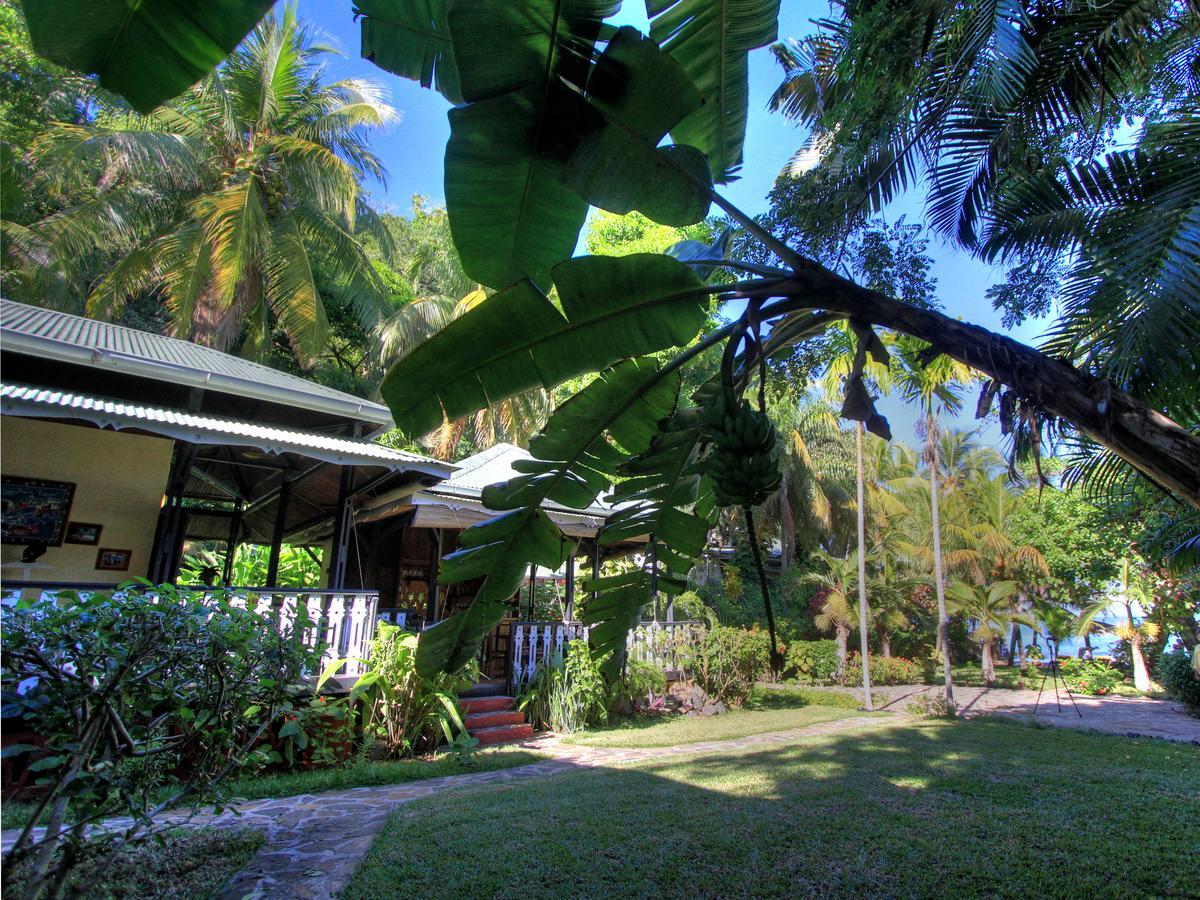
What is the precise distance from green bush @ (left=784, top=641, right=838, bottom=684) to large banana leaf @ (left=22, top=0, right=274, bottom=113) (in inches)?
839

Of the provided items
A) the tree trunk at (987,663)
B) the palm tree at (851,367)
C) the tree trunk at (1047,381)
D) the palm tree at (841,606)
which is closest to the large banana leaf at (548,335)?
the tree trunk at (1047,381)

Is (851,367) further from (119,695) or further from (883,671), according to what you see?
(883,671)

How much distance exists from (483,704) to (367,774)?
3024mm

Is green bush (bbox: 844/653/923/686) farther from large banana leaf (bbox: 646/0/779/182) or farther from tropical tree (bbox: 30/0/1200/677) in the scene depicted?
large banana leaf (bbox: 646/0/779/182)

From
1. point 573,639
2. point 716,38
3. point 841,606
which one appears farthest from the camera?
point 841,606

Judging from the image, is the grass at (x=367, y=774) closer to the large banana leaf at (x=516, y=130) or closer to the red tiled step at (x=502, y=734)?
the red tiled step at (x=502, y=734)

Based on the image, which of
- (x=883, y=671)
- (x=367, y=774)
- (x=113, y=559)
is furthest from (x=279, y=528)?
(x=883, y=671)

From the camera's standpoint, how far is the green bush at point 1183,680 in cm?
1448

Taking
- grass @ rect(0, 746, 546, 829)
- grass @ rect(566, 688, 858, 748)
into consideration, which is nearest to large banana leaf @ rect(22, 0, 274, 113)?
grass @ rect(0, 746, 546, 829)

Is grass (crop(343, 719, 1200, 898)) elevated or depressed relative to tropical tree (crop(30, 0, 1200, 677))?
depressed

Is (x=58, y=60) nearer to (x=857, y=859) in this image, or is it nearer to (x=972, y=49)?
(x=972, y=49)

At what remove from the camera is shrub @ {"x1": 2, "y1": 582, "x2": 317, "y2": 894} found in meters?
2.80

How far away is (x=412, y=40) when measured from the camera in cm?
252

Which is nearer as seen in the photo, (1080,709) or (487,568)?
(487,568)
